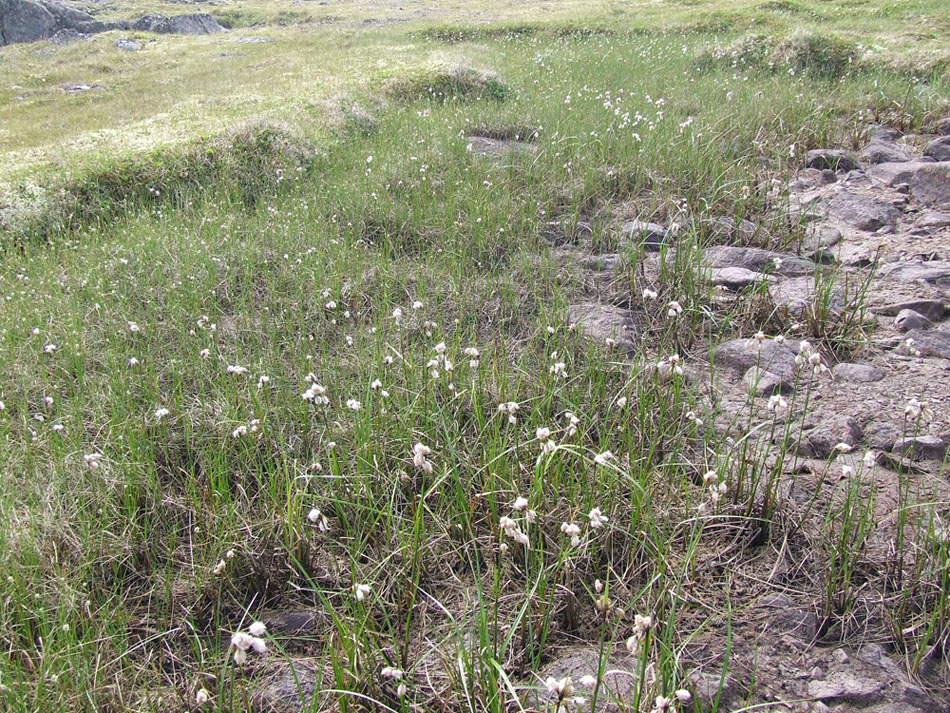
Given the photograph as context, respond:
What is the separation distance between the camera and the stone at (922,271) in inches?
190

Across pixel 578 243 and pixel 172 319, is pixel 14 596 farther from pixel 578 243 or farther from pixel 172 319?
pixel 578 243

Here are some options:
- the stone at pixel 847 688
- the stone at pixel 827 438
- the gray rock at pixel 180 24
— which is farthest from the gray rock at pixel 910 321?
the gray rock at pixel 180 24

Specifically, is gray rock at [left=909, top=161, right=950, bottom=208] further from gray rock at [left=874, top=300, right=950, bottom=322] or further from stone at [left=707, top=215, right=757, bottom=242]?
gray rock at [left=874, top=300, right=950, bottom=322]

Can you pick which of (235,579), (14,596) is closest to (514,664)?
(235,579)

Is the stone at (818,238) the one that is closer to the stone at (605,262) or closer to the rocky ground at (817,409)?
the rocky ground at (817,409)

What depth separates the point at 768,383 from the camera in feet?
12.7

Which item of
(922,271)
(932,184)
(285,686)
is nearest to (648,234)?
(922,271)

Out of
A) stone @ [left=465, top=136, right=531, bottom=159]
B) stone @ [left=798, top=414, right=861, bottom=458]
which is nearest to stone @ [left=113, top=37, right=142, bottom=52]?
stone @ [left=465, top=136, right=531, bottom=159]

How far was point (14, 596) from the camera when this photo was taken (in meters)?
2.57

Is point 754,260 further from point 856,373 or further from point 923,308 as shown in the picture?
point 856,373

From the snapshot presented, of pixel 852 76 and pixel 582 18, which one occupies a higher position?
pixel 582 18

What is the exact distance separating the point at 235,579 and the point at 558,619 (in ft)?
4.69

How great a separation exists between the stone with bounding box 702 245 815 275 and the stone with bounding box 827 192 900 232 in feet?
3.63

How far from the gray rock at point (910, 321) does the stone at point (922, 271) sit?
0.61 metres
